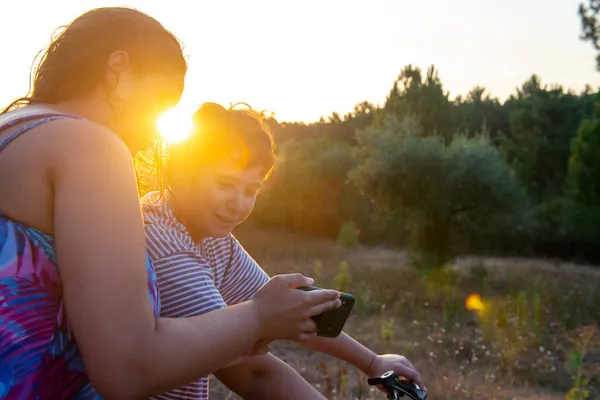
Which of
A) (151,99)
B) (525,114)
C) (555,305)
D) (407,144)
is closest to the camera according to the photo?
(151,99)

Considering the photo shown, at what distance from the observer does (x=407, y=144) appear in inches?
467

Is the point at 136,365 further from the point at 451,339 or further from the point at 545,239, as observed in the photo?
the point at 545,239

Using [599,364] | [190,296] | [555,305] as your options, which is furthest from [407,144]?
[190,296]

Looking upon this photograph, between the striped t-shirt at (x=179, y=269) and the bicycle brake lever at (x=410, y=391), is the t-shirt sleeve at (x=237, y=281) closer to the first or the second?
the striped t-shirt at (x=179, y=269)

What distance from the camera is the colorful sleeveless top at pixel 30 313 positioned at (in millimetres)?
888

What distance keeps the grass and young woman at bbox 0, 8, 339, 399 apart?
2.27 metres

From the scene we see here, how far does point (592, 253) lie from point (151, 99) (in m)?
18.8

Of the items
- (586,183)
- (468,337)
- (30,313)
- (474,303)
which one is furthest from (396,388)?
(586,183)

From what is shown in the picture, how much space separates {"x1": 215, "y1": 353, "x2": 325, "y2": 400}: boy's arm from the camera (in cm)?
146

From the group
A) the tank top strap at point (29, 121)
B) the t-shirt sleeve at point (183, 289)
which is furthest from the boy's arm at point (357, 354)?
the tank top strap at point (29, 121)

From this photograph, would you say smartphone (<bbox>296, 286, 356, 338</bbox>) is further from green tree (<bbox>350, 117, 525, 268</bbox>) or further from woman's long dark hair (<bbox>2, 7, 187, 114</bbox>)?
green tree (<bbox>350, 117, 525, 268</bbox>)

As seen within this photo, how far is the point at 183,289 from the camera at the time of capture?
1.17 m

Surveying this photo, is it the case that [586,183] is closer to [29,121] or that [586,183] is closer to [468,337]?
[468,337]

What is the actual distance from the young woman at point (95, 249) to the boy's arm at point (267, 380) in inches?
17.4
